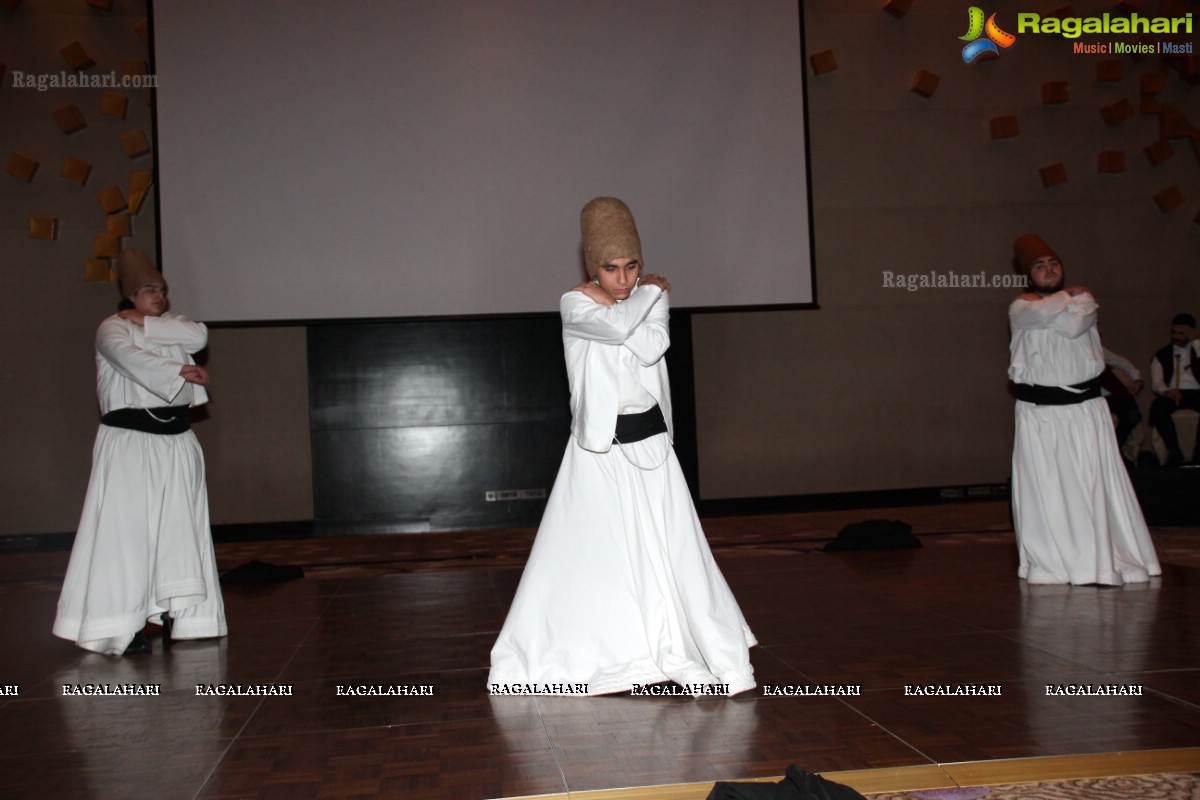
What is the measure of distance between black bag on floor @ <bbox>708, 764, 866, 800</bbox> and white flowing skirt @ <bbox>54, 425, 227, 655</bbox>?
2.90 meters

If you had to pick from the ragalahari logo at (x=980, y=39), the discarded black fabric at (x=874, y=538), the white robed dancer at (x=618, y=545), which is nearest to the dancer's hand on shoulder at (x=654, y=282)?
the white robed dancer at (x=618, y=545)

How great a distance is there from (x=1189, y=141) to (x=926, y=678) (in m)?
8.13

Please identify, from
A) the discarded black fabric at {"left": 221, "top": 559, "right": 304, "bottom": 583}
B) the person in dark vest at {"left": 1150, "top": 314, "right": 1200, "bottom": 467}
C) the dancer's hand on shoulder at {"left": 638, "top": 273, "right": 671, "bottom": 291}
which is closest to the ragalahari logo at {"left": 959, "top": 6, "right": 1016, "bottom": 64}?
the person in dark vest at {"left": 1150, "top": 314, "right": 1200, "bottom": 467}

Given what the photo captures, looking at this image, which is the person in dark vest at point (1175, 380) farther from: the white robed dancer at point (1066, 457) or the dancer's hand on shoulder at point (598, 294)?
the dancer's hand on shoulder at point (598, 294)

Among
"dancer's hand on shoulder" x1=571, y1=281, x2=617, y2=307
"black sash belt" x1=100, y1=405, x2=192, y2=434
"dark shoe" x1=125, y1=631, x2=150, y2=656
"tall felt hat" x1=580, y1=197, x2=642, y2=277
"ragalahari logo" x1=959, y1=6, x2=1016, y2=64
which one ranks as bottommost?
"dark shoe" x1=125, y1=631, x2=150, y2=656

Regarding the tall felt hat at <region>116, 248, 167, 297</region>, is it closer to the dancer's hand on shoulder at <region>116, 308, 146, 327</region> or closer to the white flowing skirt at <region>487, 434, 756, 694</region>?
the dancer's hand on shoulder at <region>116, 308, 146, 327</region>

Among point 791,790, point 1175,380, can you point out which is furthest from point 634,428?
point 1175,380

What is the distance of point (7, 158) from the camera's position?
7953 millimetres

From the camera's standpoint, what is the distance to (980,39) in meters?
8.98

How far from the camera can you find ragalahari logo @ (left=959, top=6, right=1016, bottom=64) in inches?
353

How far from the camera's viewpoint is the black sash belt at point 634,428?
11.0 feet

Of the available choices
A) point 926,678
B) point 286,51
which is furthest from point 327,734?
point 286,51

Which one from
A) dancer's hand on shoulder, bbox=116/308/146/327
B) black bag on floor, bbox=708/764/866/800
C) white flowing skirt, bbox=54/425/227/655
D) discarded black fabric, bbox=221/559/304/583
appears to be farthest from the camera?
discarded black fabric, bbox=221/559/304/583

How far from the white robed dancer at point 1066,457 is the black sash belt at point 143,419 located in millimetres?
4112
